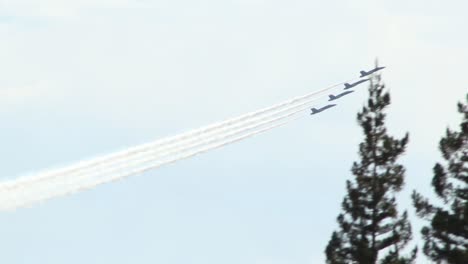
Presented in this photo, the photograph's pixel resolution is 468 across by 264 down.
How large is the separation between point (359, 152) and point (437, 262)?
352 inches

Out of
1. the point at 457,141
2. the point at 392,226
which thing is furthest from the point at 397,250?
the point at 457,141

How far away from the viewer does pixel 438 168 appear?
9944cm

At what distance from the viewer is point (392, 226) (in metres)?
98.7

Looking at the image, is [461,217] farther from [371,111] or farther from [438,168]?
[371,111]

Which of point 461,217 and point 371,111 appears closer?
point 461,217

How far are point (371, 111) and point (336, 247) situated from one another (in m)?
9.91

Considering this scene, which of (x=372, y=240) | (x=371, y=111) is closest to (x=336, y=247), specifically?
(x=372, y=240)

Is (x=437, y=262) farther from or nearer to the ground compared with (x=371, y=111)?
nearer to the ground

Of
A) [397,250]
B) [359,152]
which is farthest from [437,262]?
[359,152]

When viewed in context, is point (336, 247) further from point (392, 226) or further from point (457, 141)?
point (457, 141)

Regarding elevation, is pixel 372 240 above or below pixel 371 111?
below

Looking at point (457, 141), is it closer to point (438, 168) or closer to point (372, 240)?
point (438, 168)

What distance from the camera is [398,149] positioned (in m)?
102

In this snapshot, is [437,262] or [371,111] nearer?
[437,262]
